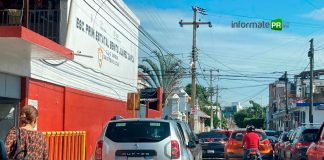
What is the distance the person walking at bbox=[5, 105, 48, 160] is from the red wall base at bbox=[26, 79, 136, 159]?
8.01 m

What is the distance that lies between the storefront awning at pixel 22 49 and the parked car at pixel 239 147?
29.4 feet

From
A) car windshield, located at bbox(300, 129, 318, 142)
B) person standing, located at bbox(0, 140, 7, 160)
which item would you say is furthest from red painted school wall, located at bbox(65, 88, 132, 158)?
person standing, located at bbox(0, 140, 7, 160)

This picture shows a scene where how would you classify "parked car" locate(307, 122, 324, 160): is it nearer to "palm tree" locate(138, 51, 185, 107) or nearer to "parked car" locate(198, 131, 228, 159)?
"parked car" locate(198, 131, 228, 159)

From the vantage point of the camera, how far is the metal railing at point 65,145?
14731mm

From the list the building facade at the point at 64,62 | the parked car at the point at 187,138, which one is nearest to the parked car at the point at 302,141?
the parked car at the point at 187,138

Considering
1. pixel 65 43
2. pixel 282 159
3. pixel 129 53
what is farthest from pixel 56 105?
pixel 129 53

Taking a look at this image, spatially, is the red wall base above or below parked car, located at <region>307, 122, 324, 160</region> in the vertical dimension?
above

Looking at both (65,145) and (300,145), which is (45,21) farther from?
(300,145)

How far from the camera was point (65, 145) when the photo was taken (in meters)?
15.9

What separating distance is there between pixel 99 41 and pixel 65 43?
4.67m

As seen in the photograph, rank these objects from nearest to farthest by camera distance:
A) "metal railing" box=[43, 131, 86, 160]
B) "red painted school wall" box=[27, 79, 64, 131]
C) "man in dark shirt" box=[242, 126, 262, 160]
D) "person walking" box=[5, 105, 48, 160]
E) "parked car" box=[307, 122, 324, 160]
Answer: "person walking" box=[5, 105, 48, 160], "parked car" box=[307, 122, 324, 160], "metal railing" box=[43, 131, 86, 160], "red painted school wall" box=[27, 79, 64, 131], "man in dark shirt" box=[242, 126, 262, 160]

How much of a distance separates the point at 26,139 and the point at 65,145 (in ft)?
29.1

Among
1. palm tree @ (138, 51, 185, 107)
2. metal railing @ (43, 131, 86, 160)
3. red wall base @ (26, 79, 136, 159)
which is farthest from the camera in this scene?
palm tree @ (138, 51, 185, 107)

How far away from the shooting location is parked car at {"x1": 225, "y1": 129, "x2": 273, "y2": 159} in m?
20.4
